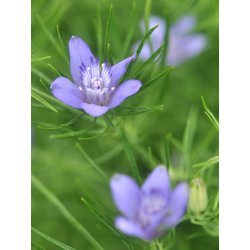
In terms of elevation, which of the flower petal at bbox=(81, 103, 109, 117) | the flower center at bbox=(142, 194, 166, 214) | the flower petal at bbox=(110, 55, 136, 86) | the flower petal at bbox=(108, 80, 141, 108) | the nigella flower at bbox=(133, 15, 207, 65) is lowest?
the flower center at bbox=(142, 194, 166, 214)

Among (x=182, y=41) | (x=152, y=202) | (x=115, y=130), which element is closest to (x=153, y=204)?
(x=152, y=202)

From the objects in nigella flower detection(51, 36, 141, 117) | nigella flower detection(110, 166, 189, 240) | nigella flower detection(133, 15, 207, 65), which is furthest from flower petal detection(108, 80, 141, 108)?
nigella flower detection(133, 15, 207, 65)

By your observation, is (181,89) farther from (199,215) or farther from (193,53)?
(199,215)

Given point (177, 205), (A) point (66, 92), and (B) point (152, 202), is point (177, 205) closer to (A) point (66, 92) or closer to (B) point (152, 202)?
(B) point (152, 202)

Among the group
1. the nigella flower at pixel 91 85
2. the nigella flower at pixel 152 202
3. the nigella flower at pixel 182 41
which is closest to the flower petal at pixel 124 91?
the nigella flower at pixel 91 85

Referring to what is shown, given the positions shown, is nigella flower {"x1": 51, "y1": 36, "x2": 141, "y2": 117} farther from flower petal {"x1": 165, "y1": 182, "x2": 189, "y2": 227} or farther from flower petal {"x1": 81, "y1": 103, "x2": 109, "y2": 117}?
flower petal {"x1": 165, "y1": 182, "x2": 189, "y2": 227}
